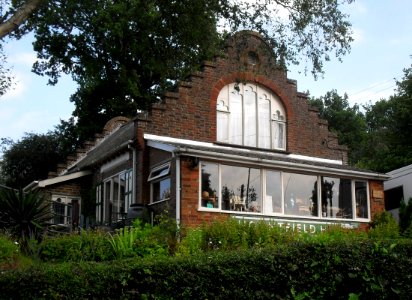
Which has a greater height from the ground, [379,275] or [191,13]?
[191,13]

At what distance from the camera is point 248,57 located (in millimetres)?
22125

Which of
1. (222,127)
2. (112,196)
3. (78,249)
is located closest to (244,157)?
(222,127)

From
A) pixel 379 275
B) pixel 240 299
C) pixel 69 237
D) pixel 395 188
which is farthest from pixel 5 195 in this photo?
pixel 395 188

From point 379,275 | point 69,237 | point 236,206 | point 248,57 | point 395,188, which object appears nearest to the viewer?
point 379,275

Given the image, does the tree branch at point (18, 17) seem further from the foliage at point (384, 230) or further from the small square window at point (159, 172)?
the foliage at point (384, 230)

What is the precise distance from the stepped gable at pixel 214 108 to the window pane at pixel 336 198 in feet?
10.3

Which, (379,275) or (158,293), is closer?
(158,293)

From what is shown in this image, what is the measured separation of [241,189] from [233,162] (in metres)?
0.96

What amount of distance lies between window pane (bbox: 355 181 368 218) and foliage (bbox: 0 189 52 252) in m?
11.2

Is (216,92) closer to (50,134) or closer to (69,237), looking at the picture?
(69,237)

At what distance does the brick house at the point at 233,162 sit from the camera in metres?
18.3

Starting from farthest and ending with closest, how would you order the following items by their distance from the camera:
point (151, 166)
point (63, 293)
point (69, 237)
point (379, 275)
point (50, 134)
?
point (50, 134), point (151, 166), point (69, 237), point (379, 275), point (63, 293)

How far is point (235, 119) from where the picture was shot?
22.8m

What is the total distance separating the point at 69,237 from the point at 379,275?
8.27 meters
